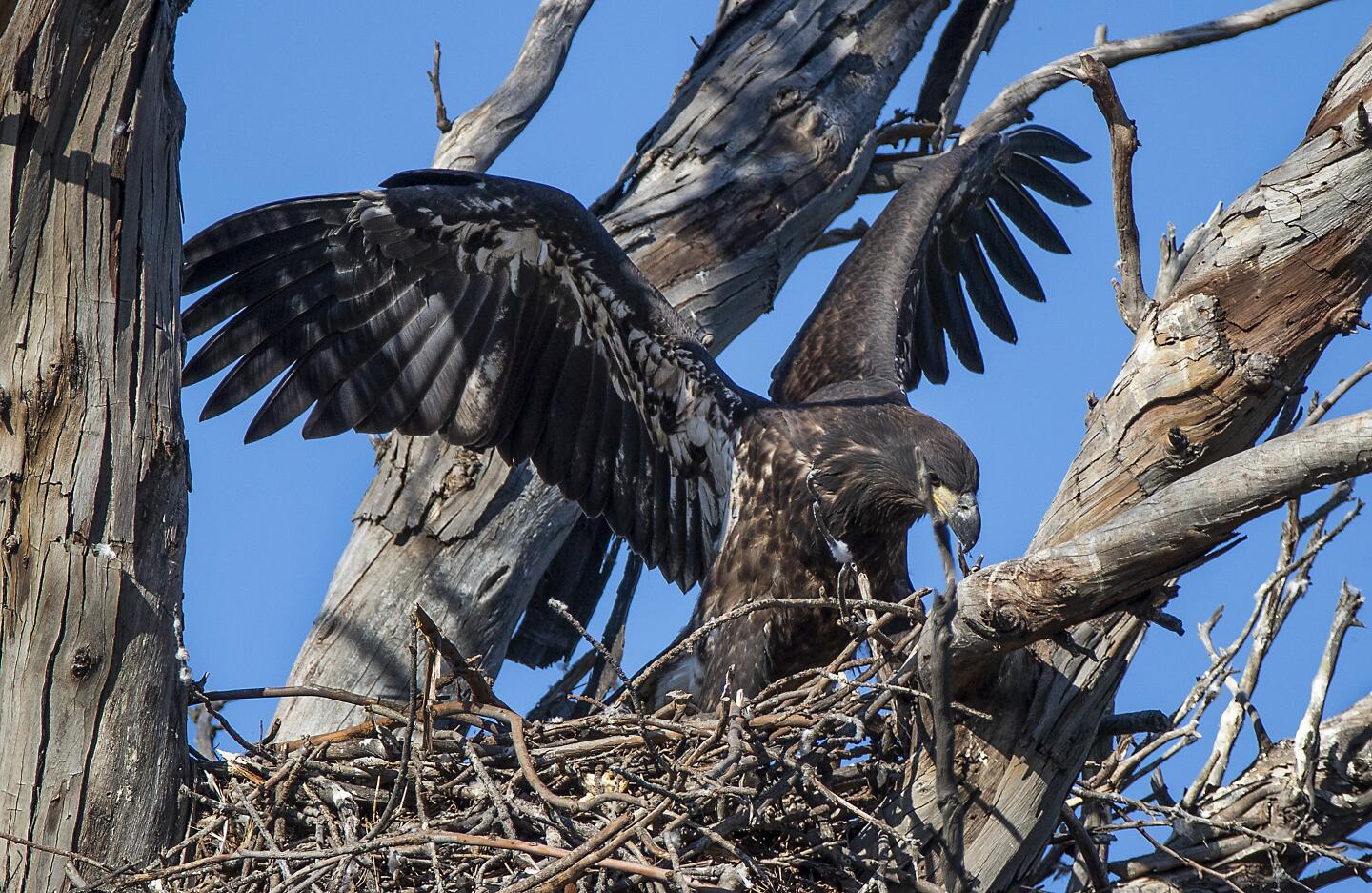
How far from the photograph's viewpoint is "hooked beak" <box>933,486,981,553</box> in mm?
5016

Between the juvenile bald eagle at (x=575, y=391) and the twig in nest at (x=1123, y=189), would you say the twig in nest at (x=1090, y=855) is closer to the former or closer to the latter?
the juvenile bald eagle at (x=575, y=391)

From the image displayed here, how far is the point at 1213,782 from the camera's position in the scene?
15.4 ft

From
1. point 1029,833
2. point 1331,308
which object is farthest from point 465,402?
point 1331,308

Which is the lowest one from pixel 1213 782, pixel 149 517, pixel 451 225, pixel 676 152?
pixel 1213 782

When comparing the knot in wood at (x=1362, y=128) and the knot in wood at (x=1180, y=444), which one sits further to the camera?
the knot in wood at (x=1180, y=444)

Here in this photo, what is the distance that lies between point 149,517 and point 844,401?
9.86 feet

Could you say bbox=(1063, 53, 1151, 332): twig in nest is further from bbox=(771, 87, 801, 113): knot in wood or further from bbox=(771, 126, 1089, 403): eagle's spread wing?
bbox=(771, 87, 801, 113): knot in wood

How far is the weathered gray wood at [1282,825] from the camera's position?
4.35m

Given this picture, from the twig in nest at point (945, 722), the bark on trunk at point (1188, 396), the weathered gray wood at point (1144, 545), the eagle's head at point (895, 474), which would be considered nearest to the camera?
the weathered gray wood at point (1144, 545)

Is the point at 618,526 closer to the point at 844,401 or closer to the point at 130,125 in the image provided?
the point at 844,401

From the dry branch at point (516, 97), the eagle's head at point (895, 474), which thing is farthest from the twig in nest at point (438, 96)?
the eagle's head at point (895, 474)

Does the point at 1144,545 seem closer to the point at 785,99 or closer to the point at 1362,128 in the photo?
the point at 1362,128

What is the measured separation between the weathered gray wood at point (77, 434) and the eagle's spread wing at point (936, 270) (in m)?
3.66

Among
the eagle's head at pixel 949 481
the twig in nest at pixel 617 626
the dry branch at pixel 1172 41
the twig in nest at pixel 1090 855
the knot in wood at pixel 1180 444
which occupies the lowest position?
the twig in nest at pixel 1090 855
